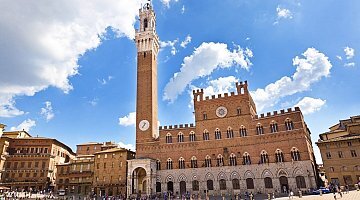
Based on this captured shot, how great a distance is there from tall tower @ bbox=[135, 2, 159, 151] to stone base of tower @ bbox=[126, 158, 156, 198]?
12.2ft

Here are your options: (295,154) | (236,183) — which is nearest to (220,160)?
(236,183)

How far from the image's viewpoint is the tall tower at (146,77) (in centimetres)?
5066

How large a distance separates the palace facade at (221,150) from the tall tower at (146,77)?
21 centimetres

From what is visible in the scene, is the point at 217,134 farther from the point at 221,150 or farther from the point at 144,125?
the point at 144,125

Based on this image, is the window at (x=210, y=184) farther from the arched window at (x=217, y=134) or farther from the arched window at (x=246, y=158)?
the arched window at (x=217, y=134)

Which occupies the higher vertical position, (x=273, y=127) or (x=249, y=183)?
(x=273, y=127)

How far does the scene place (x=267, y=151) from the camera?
4166 cm

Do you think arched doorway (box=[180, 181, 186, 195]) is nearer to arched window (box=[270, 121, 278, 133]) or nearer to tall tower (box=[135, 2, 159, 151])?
tall tower (box=[135, 2, 159, 151])

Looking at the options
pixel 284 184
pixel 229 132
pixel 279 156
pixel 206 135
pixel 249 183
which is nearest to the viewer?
pixel 284 184

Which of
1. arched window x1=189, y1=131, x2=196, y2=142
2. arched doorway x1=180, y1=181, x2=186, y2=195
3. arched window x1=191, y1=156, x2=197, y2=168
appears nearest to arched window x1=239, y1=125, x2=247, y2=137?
arched window x1=189, y1=131, x2=196, y2=142

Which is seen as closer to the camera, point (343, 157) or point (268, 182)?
point (343, 157)

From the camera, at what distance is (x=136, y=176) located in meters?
46.8

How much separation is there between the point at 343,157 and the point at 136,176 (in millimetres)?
34961

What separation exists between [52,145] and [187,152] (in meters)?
33.2
